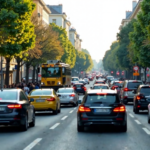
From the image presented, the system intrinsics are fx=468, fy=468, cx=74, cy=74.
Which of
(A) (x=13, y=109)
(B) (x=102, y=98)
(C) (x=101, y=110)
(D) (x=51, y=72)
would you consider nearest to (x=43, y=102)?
(A) (x=13, y=109)

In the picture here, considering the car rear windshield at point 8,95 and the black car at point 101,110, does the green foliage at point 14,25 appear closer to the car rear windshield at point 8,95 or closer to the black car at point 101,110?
the car rear windshield at point 8,95

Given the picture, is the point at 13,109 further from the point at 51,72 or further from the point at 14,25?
the point at 51,72

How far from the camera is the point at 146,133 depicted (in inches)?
584

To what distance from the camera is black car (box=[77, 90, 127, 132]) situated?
1453cm

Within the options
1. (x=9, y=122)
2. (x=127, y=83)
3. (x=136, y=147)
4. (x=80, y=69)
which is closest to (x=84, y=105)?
(x=9, y=122)

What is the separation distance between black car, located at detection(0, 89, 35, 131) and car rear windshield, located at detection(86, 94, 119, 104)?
2.20 m

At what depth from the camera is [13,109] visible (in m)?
15.0

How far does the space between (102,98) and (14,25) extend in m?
16.9

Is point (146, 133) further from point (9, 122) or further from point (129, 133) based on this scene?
point (9, 122)

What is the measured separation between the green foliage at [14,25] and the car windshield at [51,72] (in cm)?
1329

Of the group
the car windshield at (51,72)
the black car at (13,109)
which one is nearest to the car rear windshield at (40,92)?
the black car at (13,109)

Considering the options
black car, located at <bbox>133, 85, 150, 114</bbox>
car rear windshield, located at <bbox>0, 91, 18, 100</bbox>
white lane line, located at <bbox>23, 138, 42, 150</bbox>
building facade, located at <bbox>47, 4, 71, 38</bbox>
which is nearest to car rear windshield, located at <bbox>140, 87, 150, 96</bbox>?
black car, located at <bbox>133, 85, 150, 114</bbox>

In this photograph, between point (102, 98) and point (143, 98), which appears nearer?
point (102, 98)

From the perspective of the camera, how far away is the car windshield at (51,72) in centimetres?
4797
